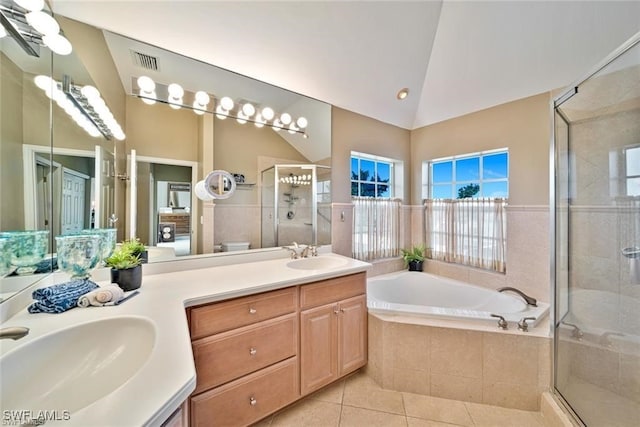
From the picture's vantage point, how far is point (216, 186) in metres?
1.77

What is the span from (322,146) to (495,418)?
248cm

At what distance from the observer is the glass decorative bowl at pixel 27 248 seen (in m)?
0.88

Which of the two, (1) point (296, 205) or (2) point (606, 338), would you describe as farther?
(1) point (296, 205)

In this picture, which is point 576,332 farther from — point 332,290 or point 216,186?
point 216,186

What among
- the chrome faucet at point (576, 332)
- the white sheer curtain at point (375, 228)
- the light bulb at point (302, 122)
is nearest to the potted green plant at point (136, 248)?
the light bulb at point (302, 122)

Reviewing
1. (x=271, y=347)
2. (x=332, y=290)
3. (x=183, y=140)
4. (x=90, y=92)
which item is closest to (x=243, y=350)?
(x=271, y=347)

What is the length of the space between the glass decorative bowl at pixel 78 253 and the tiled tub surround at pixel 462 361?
179cm

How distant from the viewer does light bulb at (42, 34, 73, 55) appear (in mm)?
1048

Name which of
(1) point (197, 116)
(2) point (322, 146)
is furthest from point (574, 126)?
(1) point (197, 116)

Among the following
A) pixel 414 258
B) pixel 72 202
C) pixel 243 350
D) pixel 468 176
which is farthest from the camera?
pixel 414 258

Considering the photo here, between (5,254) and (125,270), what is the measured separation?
419 millimetres

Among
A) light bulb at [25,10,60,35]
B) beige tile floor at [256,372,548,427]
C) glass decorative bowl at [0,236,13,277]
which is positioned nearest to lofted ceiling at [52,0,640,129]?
light bulb at [25,10,60,35]

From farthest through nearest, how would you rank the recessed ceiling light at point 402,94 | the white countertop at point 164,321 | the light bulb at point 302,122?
the recessed ceiling light at point 402,94
the light bulb at point 302,122
the white countertop at point 164,321

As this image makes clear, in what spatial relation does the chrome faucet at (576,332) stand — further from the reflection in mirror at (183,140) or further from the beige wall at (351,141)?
the reflection in mirror at (183,140)
